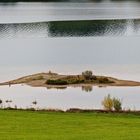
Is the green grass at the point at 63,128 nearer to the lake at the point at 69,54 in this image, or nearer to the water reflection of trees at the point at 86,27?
the lake at the point at 69,54

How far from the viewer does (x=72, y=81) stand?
122 feet

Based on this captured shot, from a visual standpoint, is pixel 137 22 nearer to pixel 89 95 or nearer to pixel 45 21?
pixel 45 21

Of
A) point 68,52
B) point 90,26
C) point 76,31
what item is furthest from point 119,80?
point 90,26

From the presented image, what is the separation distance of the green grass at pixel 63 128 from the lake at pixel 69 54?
30.8 ft

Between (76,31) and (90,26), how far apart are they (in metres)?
6.37

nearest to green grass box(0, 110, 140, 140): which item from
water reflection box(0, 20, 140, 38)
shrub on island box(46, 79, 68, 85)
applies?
shrub on island box(46, 79, 68, 85)

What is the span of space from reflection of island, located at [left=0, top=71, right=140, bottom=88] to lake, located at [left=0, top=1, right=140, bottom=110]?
98 cm

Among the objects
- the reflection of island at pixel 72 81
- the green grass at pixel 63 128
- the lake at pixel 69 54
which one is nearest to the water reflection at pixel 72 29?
the lake at pixel 69 54

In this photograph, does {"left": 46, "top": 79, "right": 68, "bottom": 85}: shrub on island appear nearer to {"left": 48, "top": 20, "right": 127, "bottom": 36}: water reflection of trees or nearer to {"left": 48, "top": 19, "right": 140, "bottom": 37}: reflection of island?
{"left": 48, "top": 19, "right": 140, "bottom": 37}: reflection of island

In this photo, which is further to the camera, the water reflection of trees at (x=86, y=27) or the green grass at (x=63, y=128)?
the water reflection of trees at (x=86, y=27)

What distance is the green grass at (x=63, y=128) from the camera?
1486 cm

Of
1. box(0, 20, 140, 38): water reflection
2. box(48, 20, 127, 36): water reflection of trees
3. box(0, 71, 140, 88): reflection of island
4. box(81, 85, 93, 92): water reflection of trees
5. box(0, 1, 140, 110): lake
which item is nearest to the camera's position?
box(0, 1, 140, 110): lake

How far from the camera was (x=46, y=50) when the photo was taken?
5588 centimetres

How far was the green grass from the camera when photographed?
14.9 m
